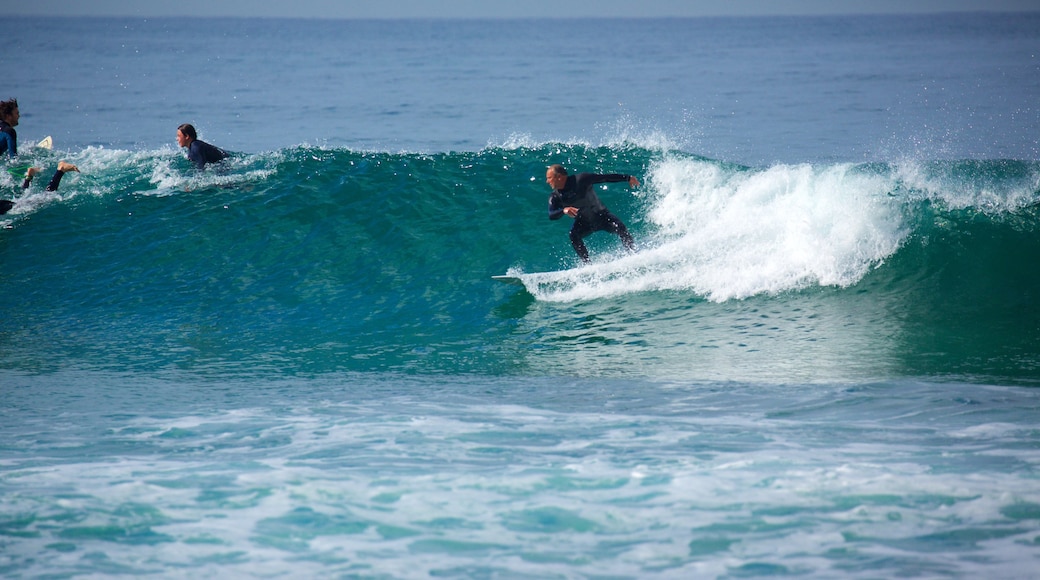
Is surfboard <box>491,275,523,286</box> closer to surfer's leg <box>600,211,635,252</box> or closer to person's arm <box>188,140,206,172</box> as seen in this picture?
surfer's leg <box>600,211,635,252</box>

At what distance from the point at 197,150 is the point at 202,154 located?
0.09 metres

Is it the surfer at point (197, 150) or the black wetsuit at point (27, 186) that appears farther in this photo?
the black wetsuit at point (27, 186)

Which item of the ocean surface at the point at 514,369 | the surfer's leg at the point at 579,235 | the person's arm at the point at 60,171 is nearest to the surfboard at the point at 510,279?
the ocean surface at the point at 514,369

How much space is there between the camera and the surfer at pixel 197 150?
13242mm

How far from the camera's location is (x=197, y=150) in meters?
13.7

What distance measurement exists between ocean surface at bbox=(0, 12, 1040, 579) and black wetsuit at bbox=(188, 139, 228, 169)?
0.54m

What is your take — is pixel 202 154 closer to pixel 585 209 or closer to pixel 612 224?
pixel 585 209

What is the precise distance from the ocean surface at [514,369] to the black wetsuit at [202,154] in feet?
1.76

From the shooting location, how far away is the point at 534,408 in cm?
714

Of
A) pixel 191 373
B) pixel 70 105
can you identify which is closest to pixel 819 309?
pixel 191 373

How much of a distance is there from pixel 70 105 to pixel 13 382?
1094 inches

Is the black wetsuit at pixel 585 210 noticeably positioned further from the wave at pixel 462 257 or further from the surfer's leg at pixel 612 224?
the wave at pixel 462 257

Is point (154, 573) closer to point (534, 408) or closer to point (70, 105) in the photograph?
point (534, 408)

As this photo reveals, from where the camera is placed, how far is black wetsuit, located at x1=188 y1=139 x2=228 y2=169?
537 inches
